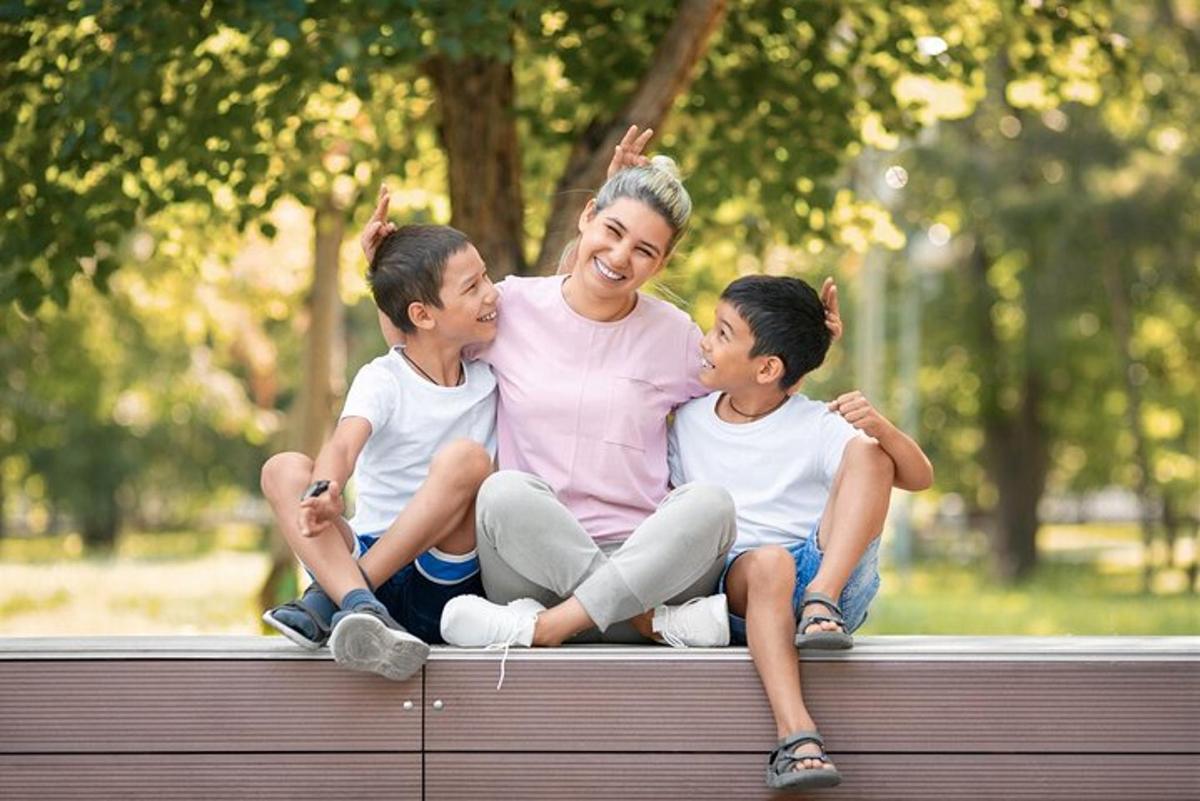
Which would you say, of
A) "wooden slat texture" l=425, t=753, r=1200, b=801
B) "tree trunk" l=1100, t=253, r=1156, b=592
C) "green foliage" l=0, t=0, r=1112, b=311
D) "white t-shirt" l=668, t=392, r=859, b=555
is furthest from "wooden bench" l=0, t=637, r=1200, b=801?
"tree trunk" l=1100, t=253, r=1156, b=592

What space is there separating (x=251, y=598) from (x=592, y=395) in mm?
11376

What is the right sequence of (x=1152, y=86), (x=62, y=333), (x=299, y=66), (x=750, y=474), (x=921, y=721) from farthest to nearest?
(x=62, y=333), (x=1152, y=86), (x=299, y=66), (x=750, y=474), (x=921, y=721)

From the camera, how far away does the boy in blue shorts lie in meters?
3.89

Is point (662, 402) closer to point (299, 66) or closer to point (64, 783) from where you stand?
point (64, 783)

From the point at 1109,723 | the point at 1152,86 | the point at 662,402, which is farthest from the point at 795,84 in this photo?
the point at 1152,86

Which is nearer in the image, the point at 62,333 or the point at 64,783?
the point at 64,783

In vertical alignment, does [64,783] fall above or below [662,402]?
below

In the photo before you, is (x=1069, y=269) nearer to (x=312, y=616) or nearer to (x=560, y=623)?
(x=560, y=623)

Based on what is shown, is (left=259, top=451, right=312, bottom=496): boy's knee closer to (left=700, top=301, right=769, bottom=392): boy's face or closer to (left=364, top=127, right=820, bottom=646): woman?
(left=364, top=127, right=820, bottom=646): woman

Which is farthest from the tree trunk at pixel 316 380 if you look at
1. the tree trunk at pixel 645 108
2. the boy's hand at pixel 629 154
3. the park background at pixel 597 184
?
the boy's hand at pixel 629 154

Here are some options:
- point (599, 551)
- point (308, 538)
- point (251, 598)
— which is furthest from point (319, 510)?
point (251, 598)

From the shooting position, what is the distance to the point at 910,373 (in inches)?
1069

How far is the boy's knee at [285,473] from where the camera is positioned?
410 centimetres

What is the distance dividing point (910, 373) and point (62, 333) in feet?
45.3
